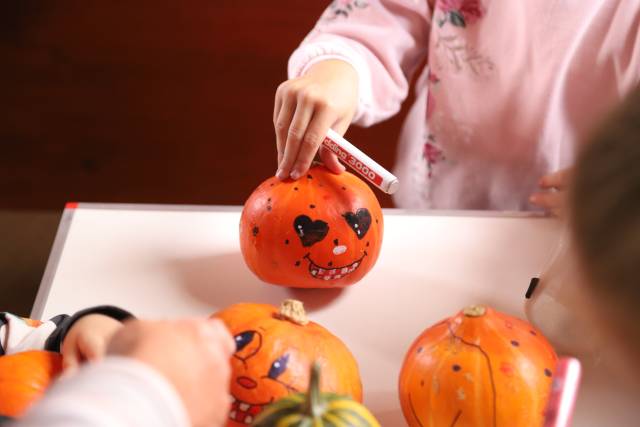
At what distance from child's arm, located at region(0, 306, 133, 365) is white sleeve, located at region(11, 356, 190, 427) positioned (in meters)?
0.20

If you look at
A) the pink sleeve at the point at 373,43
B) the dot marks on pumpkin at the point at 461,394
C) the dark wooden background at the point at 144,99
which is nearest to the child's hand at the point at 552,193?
the pink sleeve at the point at 373,43

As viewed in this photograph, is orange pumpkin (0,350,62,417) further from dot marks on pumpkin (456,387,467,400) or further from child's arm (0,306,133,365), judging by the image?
dot marks on pumpkin (456,387,467,400)

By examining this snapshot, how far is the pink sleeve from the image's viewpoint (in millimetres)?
977

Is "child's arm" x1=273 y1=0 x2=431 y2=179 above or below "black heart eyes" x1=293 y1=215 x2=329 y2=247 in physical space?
above

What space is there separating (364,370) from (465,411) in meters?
0.15

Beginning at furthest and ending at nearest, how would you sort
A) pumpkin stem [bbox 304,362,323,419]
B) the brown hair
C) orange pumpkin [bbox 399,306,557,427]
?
orange pumpkin [bbox 399,306,557,427], pumpkin stem [bbox 304,362,323,419], the brown hair

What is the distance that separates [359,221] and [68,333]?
325 millimetres

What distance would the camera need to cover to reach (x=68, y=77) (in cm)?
222

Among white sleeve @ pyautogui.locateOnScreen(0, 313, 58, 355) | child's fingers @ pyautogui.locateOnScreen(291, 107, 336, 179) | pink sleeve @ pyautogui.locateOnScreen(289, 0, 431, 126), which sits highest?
pink sleeve @ pyautogui.locateOnScreen(289, 0, 431, 126)

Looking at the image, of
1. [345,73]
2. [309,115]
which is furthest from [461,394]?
[345,73]

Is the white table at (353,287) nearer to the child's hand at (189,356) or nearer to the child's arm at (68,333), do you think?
the child's arm at (68,333)

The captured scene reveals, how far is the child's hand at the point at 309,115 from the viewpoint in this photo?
2.61ft

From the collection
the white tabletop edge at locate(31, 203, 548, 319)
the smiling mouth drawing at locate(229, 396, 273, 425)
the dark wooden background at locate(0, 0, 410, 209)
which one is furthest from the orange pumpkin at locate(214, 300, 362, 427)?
the dark wooden background at locate(0, 0, 410, 209)

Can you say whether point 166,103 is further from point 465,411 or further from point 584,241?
point 584,241
